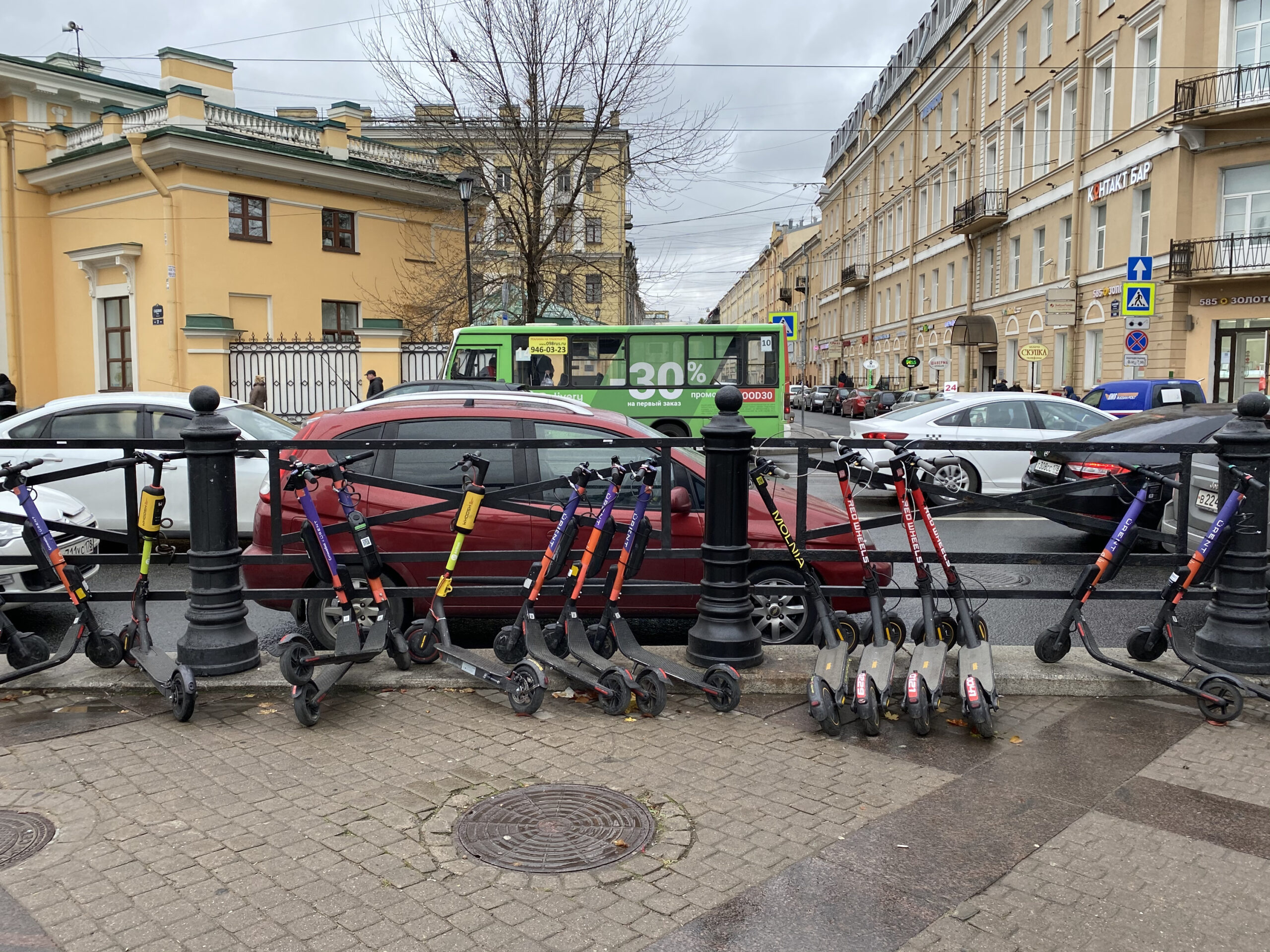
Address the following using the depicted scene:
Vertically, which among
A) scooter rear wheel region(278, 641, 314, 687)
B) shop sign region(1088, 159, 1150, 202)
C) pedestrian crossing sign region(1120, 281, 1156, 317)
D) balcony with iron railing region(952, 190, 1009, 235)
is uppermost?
balcony with iron railing region(952, 190, 1009, 235)

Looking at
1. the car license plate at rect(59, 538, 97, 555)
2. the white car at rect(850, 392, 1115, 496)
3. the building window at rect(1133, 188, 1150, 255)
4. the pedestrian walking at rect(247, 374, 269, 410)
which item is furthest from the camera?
the building window at rect(1133, 188, 1150, 255)

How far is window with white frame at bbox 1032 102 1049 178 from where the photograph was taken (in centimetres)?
3353

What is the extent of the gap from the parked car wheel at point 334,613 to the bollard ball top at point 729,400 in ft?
7.66

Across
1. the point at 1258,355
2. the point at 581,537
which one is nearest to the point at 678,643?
the point at 581,537

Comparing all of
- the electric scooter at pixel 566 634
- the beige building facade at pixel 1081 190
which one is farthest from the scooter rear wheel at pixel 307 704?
the beige building facade at pixel 1081 190

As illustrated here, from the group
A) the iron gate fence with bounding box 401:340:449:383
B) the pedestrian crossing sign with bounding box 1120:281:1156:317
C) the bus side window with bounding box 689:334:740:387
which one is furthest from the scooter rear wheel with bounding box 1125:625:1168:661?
the iron gate fence with bounding box 401:340:449:383

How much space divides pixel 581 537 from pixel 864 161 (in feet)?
198

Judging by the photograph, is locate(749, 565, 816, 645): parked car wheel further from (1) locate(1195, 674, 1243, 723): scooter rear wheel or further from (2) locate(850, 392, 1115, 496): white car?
(2) locate(850, 392, 1115, 496): white car

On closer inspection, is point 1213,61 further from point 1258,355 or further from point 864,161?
point 864,161

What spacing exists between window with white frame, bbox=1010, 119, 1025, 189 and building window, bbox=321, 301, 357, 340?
80.9ft

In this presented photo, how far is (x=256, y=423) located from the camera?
10.8 m

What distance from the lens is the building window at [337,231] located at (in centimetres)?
2995

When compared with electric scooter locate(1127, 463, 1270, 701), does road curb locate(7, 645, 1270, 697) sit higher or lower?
lower

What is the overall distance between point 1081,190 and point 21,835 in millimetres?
33364
